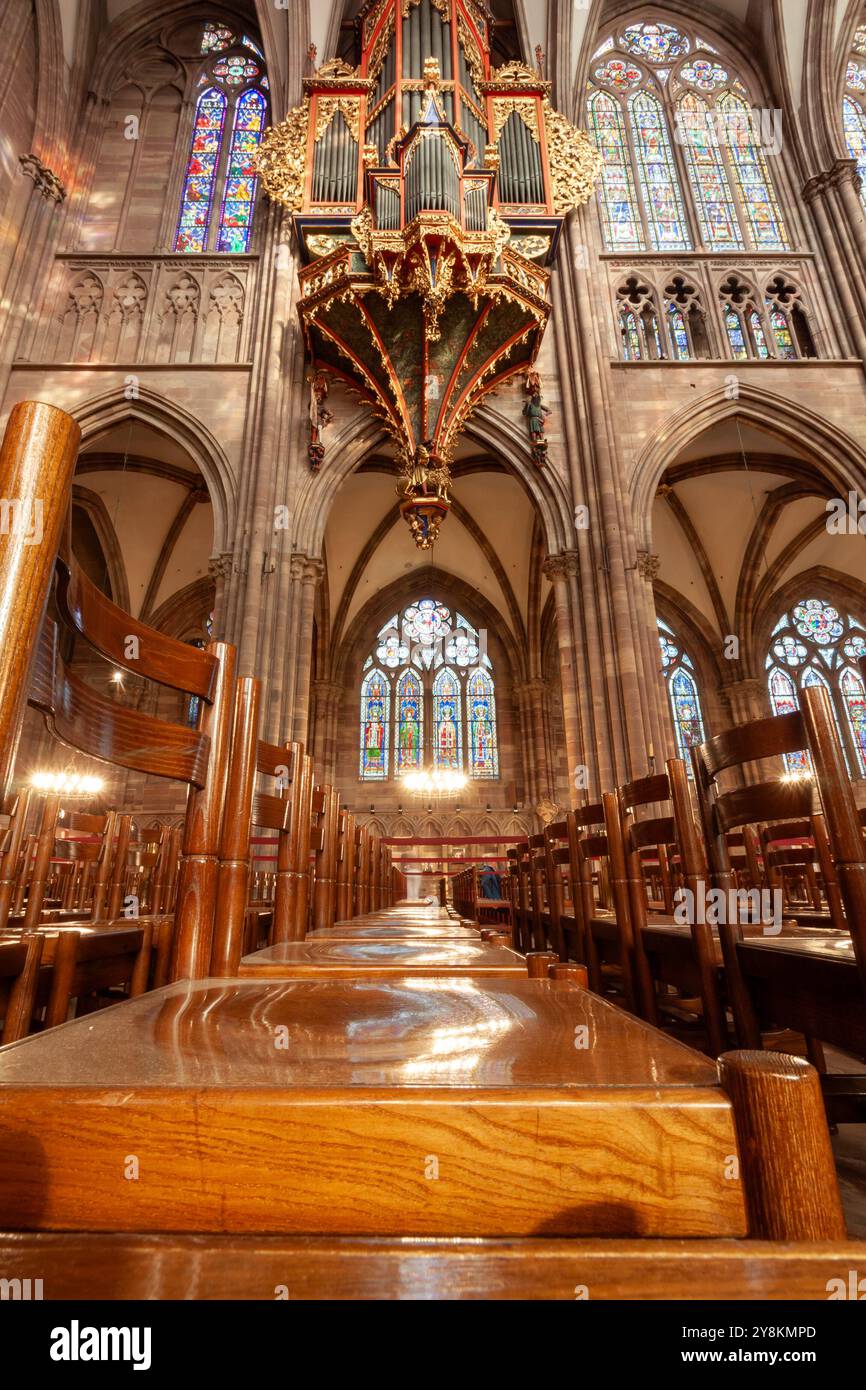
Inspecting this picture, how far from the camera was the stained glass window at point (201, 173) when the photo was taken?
998cm

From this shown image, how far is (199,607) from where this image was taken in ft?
46.3

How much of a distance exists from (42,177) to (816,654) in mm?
16052

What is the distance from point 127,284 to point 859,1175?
11.7 metres

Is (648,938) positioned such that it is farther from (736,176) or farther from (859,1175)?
(736,176)

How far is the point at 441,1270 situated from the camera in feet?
1.41

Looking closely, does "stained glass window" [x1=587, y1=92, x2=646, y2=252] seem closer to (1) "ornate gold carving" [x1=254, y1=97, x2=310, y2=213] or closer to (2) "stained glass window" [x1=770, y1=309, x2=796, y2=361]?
(2) "stained glass window" [x1=770, y1=309, x2=796, y2=361]

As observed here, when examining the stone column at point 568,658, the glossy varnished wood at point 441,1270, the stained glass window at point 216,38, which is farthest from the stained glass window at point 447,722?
the glossy varnished wood at point 441,1270

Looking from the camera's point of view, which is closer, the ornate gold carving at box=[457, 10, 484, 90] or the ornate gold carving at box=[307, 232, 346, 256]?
the ornate gold carving at box=[307, 232, 346, 256]

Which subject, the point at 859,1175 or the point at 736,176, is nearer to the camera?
the point at 859,1175

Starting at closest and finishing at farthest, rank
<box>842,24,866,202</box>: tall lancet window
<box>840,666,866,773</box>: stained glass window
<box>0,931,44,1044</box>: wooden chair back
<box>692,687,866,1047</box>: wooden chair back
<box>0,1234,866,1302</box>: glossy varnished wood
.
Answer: <box>0,1234,866,1302</box>: glossy varnished wood < <box>692,687,866,1047</box>: wooden chair back < <box>0,931,44,1044</box>: wooden chair back < <box>842,24,866,202</box>: tall lancet window < <box>840,666,866,773</box>: stained glass window

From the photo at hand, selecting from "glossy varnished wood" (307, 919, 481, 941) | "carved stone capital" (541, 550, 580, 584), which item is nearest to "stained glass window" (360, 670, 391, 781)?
"carved stone capital" (541, 550, 580, 584)

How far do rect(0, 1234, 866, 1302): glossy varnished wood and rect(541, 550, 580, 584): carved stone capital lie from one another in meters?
8.16

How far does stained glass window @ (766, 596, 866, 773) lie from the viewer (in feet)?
45.0
